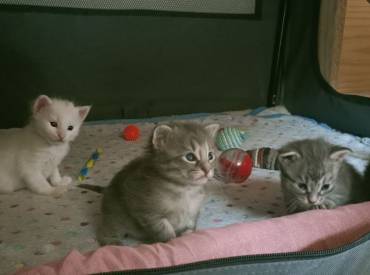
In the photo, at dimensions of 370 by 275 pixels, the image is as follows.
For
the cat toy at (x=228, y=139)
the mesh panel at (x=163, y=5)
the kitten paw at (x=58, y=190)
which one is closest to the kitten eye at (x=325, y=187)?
the cat toy at (x=228, y=139)

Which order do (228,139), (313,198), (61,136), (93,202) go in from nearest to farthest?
(313,198), (93,202), (61,136), (228,139)

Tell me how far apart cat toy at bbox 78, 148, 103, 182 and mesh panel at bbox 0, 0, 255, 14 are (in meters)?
0.80

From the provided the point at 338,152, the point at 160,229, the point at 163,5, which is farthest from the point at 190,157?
A: the point at 163,5

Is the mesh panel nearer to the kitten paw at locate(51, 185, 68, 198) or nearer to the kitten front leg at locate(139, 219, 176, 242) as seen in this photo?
the kitten paw at locate(51, 185, 68, 198)

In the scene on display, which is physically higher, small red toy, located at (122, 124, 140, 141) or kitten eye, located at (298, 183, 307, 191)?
kitten eye, located at (298, 183, 307, 191)

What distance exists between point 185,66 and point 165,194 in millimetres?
1491

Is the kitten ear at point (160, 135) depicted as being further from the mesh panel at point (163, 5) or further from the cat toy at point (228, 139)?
the mesh panel at point (163, 5)

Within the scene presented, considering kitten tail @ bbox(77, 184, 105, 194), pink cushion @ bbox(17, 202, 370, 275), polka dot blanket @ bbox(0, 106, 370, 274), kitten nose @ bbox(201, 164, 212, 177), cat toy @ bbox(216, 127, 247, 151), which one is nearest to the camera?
pink cushion @ bbox(17, 202, 370, 275)

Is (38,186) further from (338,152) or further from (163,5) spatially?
(163,5)

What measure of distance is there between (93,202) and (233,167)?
560 millimetres

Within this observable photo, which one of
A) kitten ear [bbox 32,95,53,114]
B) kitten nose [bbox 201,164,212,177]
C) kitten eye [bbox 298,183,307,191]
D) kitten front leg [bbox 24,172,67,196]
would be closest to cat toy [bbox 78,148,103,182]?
kitten front leg [bbox 24,172,67,196]

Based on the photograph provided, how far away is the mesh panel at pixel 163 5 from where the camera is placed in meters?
2.11

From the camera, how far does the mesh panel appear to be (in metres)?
2.11

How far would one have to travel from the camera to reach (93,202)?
4.90 feet
